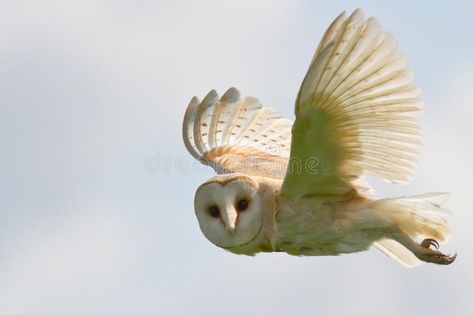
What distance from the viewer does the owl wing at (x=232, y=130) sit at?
435 inches

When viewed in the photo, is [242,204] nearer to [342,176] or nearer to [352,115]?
[342,176]

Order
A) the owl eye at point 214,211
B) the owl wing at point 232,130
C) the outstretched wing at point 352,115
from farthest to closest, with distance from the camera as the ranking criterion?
1. the owl wing at point 232,130
2. the owl eye at point 214,211
3. the outstretched wing at point 352,115

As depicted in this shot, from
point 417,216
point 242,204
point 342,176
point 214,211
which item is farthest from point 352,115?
point 214,211

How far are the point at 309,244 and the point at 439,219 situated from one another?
3.13 ft

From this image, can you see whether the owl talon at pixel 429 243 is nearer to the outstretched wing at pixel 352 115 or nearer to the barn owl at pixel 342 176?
the barn owl at pixel 342 176

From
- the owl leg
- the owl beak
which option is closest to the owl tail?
the owl leg

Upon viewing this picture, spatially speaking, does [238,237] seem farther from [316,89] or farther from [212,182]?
[316,89]

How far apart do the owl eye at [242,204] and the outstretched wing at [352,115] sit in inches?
11.8

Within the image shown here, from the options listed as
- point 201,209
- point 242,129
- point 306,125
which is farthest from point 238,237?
point 242,129

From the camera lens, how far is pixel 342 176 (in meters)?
9.03

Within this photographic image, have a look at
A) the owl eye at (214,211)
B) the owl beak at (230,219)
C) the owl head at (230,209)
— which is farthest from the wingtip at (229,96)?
the owl beak at (230,219)

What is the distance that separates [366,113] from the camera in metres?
8.70

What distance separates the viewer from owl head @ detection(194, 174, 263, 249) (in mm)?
9078

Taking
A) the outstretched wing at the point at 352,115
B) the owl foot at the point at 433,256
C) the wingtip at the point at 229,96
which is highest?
the outstretched wing at the point at 352,115
